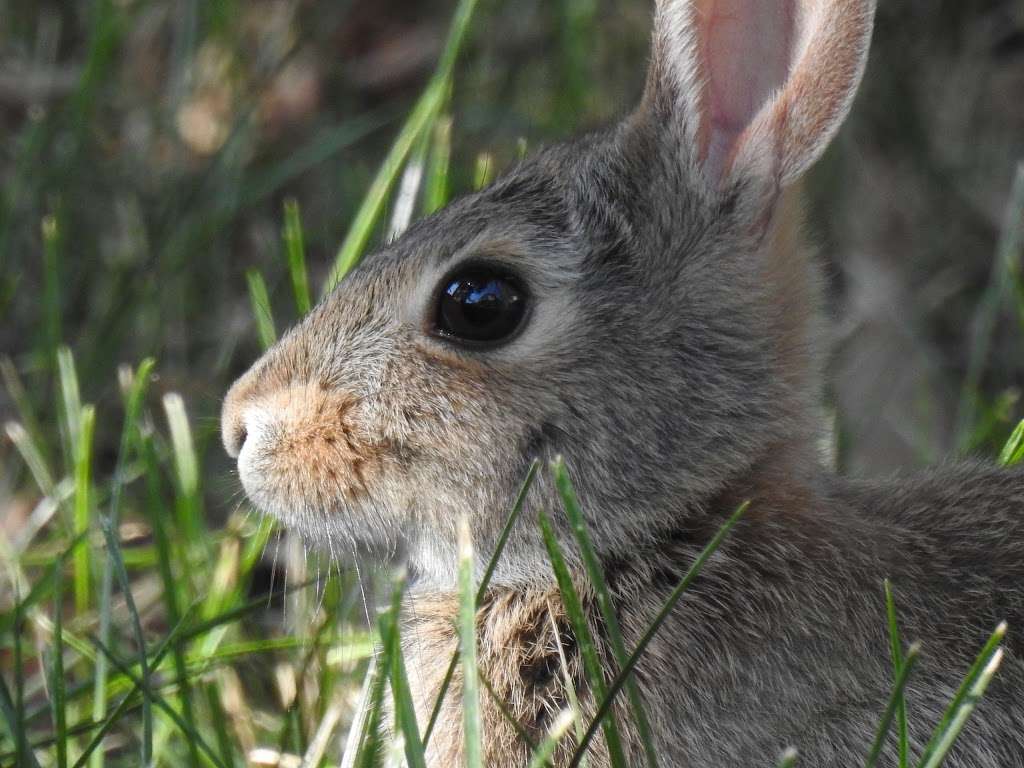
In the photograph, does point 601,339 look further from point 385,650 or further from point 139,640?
point 139,640

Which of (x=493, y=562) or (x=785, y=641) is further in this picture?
(x=785, y=641)

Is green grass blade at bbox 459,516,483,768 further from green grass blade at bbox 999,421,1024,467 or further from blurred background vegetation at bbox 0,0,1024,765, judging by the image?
blurred background vegetation at bbox 0,0,1024,765

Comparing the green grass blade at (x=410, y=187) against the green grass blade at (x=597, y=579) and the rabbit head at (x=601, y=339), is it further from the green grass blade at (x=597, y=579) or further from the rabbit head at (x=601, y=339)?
the green grass blade at (x=597, y=579)

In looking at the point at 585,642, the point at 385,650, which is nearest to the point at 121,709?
the point at 385,650

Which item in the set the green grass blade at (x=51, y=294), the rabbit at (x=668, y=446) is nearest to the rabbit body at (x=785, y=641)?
the rabbit at (x=668, y=446)

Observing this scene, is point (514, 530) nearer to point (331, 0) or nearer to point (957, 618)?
point (957, 618)

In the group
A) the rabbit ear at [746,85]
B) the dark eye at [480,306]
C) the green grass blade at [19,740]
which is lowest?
the green grass blade at [19,740]

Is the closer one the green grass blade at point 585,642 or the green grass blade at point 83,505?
the green grass blade at point 585,642

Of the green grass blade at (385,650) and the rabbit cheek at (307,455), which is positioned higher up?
the rabbit cheek at (307,455)
